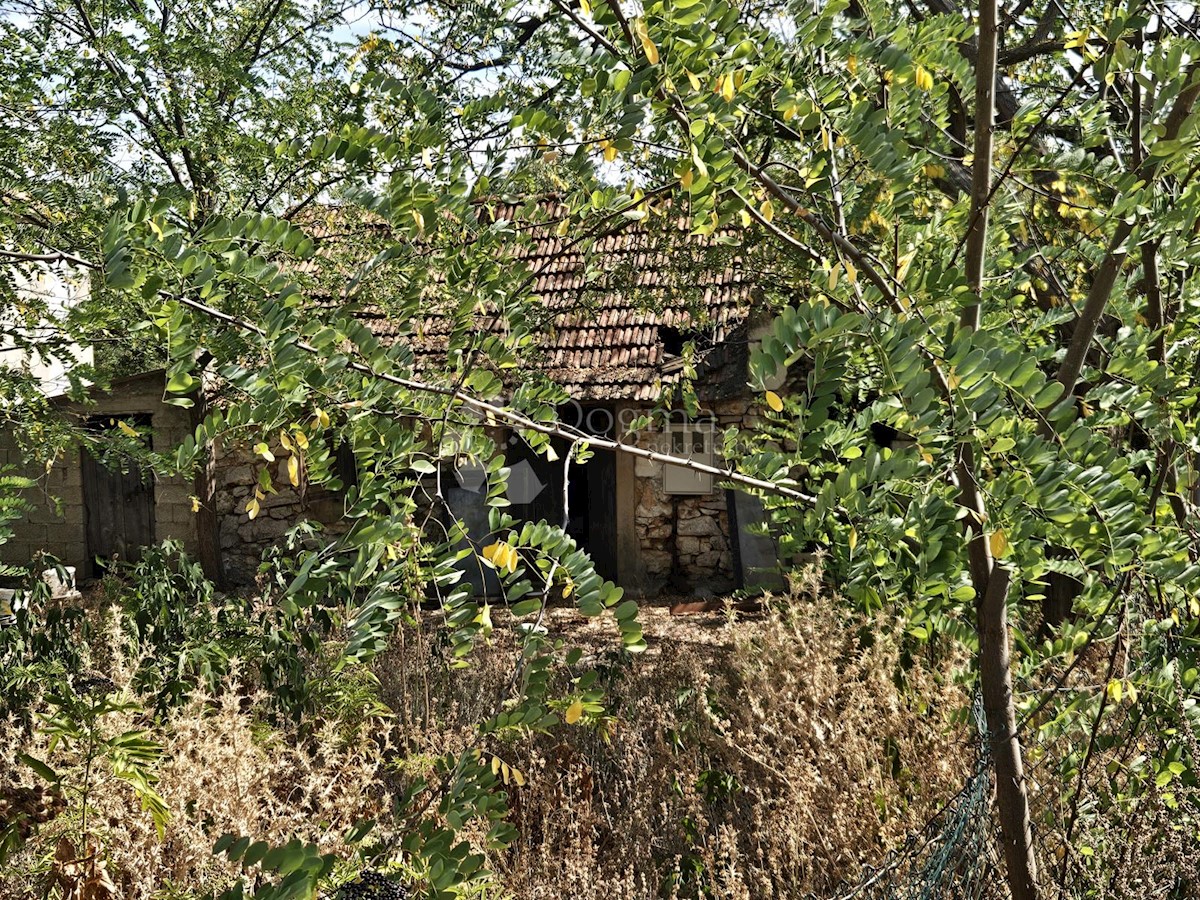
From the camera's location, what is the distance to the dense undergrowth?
2971 millimetres

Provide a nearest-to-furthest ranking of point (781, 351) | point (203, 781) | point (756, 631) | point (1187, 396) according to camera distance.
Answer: point (781, 351), point (1187, 396), point (203, 781), point (756, 631)

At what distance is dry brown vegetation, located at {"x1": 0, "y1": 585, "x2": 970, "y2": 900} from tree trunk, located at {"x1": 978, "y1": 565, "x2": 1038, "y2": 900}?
727 mm

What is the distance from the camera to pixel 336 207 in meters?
7.54

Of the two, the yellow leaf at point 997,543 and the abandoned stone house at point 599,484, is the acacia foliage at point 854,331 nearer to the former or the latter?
the yellow leaf at point 997,543

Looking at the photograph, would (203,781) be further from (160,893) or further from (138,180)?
(138,180)

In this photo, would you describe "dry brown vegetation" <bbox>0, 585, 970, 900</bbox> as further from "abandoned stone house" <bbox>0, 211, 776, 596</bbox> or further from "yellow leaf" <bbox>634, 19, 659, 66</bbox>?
"abandoned stone house" <bbox>0, 211, 776, 596</bbox>

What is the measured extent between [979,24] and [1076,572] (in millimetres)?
1196

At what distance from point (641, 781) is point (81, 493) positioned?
898cm

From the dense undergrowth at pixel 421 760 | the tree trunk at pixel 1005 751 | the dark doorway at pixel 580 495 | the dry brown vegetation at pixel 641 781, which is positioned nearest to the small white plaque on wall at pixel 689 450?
the dark doorway at pixel 580 495

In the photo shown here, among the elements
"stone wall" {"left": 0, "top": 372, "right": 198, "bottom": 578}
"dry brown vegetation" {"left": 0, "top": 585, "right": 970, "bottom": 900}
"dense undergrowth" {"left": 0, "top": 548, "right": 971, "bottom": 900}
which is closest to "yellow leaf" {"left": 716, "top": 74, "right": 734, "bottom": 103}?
"dense undergrowth" {"left": 0, "top": 548, "right": 971, "bottom": 900}

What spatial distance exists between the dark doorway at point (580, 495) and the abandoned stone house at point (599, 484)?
0.01m

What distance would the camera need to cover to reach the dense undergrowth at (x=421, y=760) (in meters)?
2.97

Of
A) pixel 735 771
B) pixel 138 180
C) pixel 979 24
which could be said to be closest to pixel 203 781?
pixel 735 771

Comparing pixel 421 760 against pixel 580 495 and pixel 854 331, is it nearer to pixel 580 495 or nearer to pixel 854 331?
pixel 854 331
